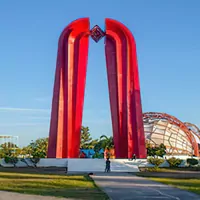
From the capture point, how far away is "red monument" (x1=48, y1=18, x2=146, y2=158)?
122 ft

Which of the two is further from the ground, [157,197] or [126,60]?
[126,60]

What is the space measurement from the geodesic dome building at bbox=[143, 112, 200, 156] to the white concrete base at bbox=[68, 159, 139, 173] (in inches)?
1208

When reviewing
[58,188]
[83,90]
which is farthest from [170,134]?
[58,188]

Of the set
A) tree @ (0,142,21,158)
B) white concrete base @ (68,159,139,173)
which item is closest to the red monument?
white concrete base @ (68,159,139,173)

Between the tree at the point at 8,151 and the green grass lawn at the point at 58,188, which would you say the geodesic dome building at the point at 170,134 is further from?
the green grass lawn at the point at 58,188

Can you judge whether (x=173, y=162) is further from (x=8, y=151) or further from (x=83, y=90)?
(x=8, y=151)

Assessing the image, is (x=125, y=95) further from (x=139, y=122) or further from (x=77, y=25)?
(x=77, y=25)

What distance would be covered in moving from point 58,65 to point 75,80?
2.46 m

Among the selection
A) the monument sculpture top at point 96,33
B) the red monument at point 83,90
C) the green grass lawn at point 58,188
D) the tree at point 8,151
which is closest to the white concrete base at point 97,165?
the red monument at point 83,90

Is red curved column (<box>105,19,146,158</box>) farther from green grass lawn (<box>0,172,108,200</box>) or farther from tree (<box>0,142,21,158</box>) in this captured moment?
green grass lawn (<box>0,172,108,200</box>)

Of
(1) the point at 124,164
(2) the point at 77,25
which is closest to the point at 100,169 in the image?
(1) the point at 124,164

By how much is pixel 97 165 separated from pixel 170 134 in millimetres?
34904

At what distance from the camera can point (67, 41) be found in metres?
38.6

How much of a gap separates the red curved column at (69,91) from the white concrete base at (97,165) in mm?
2574
